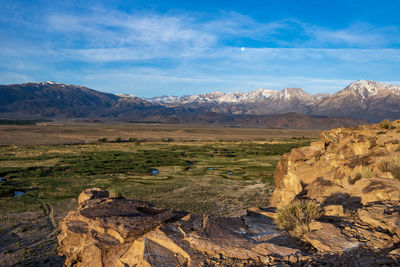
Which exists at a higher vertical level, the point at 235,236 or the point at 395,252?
the point at 395,252

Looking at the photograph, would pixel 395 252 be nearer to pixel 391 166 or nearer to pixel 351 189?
pixel 351 189

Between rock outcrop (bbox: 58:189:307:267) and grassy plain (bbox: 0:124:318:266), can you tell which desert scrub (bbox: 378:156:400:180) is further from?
grassy plain (bbox: 0:124:318:266)

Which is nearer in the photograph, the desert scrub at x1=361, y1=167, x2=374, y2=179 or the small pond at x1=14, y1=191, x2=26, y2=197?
the desert scrub at x1=361, y1=167, x2=374, y2=179

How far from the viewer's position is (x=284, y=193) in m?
15.6

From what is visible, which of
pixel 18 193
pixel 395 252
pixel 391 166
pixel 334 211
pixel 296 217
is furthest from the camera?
pixel 18 193

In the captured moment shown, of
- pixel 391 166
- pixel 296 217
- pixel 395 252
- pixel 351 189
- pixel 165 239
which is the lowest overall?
pixel 165 239

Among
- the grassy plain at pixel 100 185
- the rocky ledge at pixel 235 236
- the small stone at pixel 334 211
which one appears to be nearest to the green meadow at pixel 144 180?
the grassy plain at pixel 100 185

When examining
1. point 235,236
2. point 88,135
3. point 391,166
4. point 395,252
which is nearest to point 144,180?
point 391,166

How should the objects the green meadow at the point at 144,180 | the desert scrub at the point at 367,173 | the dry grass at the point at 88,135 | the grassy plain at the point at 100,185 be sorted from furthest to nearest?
1. the dry grass at the point at 88,135
2. the green meadow at the point at 144,180
3. the grassy plain at the point at 100,185
4. the desert scrub at the point at 367,173

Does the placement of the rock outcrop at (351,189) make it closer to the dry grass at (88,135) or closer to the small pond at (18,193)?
the small pond at (18,193)

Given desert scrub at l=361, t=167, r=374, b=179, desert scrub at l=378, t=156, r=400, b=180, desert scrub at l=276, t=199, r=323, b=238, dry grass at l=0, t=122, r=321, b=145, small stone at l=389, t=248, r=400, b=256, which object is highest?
desert scrub at l=378, t=156, r=400, b=180

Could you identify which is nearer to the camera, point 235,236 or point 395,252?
point 395,252

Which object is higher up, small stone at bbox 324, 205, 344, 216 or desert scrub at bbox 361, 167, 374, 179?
desert scrub at bbox 361, 167, 374, 179

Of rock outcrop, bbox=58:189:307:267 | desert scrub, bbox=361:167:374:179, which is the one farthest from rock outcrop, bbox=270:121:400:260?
rock outcrop, bbox=58:189:307:267
